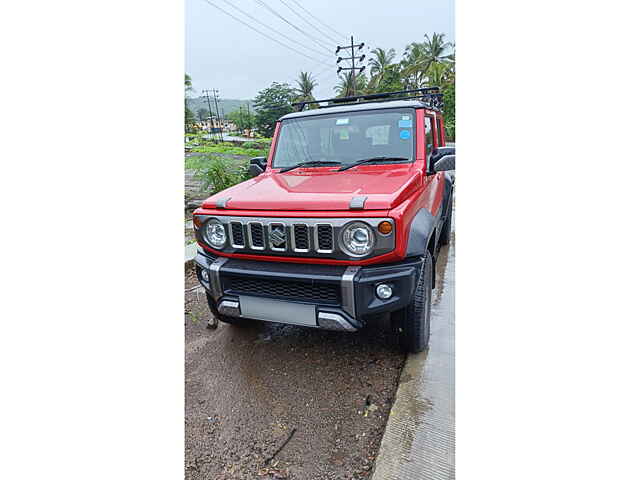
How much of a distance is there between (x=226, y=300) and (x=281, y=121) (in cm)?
198

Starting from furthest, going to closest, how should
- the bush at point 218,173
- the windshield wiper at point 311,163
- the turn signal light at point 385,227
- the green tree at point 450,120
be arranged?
the bush at point 218,173
the windshield wiper at point 311,163
the turn signal light at point 385,227
the green tree at point 450,120

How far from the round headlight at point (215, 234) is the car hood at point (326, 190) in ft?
0.41

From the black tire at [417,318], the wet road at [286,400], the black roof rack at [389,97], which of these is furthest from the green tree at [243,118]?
the black tire at [417,318]

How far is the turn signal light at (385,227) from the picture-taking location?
2.36 metres

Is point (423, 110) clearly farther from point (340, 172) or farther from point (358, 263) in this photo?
point (358, 263)

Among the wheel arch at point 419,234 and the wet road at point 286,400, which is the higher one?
the wheel arch at point 419,234

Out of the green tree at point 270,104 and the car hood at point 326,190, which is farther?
the green tree at point 270,104

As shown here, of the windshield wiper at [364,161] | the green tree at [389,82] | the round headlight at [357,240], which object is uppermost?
the green tree at [389,82]

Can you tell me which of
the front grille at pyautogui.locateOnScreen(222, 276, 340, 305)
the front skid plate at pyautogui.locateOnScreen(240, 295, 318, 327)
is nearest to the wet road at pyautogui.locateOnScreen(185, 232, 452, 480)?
the front skid plate at pyautogui.locateOnScreen(240, 295, 318, 327)

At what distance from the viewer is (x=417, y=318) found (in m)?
2.77

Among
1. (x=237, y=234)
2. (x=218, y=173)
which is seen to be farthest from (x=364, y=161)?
(x=218, y=173)

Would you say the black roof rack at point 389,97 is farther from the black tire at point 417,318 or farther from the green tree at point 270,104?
the green tree at point 270,104

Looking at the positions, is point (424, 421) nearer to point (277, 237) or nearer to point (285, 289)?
point (285, 289)

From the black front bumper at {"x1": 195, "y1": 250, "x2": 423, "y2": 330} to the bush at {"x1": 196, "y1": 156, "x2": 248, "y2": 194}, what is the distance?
551 centimetres
